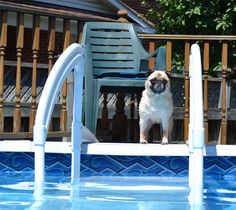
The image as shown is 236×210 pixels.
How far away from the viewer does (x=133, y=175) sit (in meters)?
4.82

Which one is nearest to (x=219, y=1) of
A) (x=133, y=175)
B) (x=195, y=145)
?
(x=133, y=175)

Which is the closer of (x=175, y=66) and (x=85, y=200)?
(x=85, y=200)

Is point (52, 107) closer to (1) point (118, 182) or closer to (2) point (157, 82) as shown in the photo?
(1) point (118, 182)

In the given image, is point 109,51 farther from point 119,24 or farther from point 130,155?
point 130,155

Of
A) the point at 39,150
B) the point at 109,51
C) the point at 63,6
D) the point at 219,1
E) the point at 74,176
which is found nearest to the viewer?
the point at 39,150

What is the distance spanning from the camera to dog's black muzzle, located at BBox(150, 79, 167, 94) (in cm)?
478

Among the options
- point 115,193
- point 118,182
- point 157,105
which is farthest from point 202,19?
point 115,193

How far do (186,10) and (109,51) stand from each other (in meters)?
4.87

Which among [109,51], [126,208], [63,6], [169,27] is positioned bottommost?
[126,208]

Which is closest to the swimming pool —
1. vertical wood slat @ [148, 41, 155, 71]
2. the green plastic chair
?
the green plastic chair

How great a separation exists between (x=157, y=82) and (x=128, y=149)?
665 millimetres

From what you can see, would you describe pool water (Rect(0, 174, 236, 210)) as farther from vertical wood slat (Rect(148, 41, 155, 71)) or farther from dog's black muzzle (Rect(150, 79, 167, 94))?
vertical wood slat (Rect(148, 41, 155, 71))

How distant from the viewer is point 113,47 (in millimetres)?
5945

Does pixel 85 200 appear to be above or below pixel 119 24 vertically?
Answer: below
